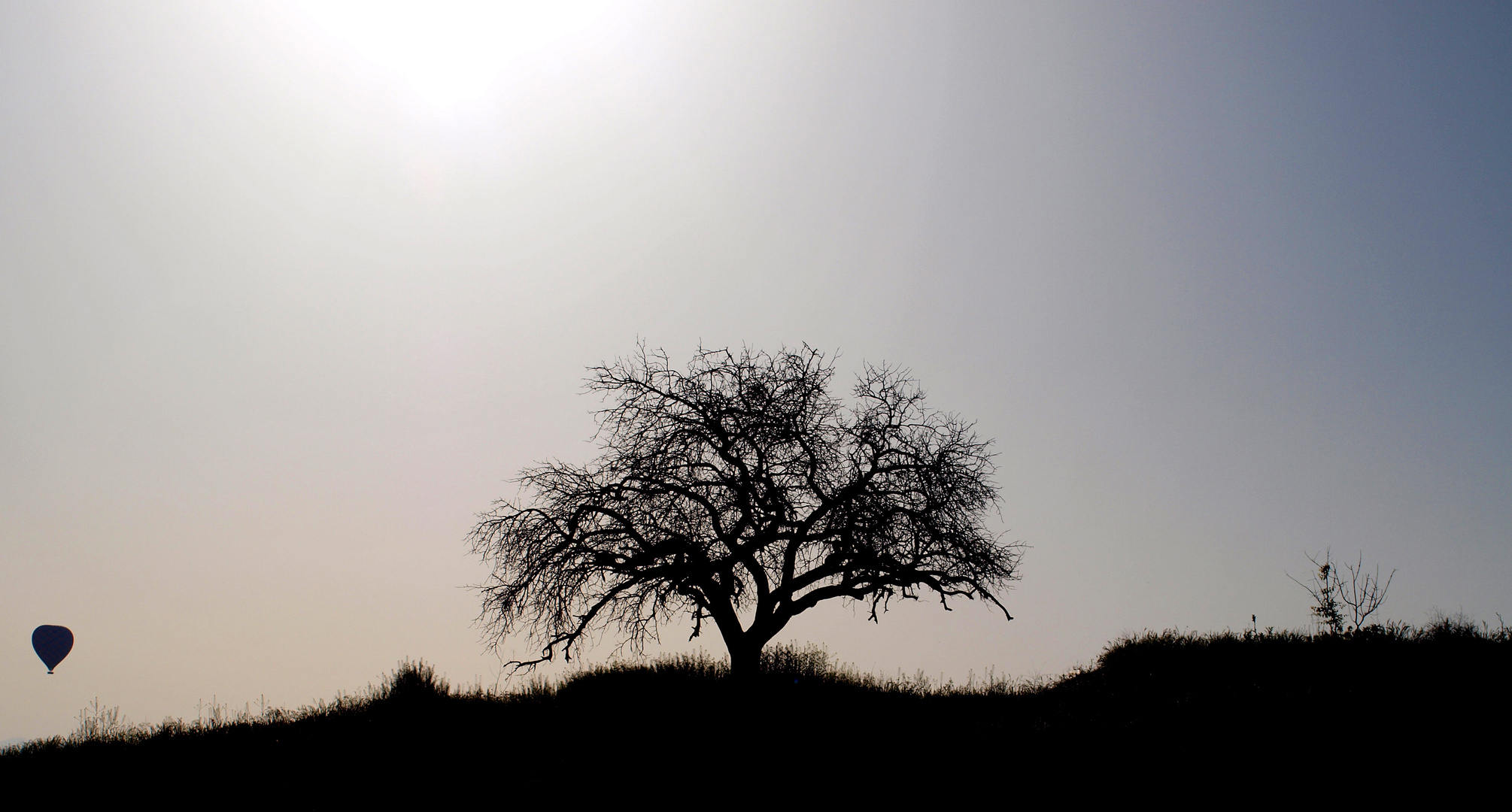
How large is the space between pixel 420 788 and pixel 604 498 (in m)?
6.35

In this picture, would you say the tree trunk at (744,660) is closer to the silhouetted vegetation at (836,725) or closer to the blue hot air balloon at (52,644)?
the silhouetted vegetation at (836,725)

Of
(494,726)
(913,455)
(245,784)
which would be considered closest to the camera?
(245,784)

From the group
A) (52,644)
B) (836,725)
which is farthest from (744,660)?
(52,644)

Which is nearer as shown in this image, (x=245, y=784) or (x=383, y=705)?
(x=245, y=784)

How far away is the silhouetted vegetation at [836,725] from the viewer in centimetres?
1127

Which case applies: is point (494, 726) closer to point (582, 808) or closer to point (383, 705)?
point (383, 705)

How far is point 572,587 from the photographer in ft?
52.1

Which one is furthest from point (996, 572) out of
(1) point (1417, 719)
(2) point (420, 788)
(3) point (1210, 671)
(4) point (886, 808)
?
(2) point (420, 788)

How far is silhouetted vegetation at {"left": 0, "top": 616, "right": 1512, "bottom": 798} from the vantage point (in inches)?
444

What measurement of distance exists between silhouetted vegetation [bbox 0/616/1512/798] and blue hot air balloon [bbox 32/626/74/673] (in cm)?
1856

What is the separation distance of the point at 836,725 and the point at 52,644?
31.6 metres

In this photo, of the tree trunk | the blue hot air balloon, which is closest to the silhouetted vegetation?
the tree trunk

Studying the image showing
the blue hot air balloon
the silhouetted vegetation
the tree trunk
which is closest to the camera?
the silhouetted vegetation

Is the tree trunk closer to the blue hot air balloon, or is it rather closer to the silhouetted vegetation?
the silhouetted vegetation
